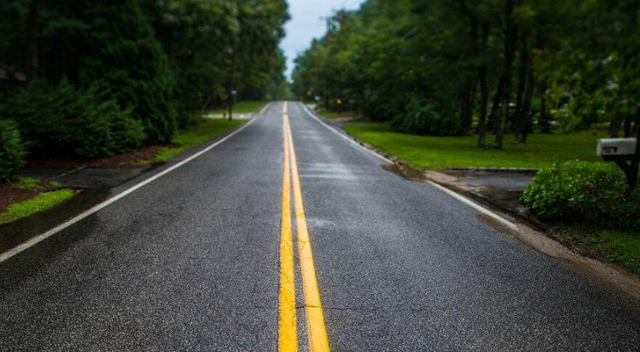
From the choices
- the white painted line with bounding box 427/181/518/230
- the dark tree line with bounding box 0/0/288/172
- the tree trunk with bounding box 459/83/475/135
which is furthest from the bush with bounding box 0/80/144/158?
the tree trunk with bounding box 459/83/475/135

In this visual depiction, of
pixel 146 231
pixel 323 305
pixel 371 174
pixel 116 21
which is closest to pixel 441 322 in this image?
pixel 323 305

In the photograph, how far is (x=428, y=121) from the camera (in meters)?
27.0

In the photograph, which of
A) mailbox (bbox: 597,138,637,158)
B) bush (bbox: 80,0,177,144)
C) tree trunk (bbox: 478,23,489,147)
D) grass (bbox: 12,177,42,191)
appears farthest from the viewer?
tree trunk (bbox: 478,23,489,147)

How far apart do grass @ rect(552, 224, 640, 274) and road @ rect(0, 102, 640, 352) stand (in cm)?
69

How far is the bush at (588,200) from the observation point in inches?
232

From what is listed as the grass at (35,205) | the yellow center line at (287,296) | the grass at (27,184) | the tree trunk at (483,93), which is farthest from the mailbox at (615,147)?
the tree trunk at (483,93)

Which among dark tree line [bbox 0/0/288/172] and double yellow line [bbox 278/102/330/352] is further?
dark tree line [bbox 0/0/288/172]

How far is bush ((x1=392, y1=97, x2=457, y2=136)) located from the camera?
26.9 meters

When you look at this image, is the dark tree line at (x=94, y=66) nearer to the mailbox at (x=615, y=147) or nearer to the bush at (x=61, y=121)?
the bush at (x=61, y=121)

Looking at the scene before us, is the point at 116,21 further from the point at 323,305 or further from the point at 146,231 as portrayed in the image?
the point at 323,305

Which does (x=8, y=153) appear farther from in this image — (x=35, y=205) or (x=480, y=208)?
(x=480, y=208)

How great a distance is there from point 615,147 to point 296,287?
18.1 feet

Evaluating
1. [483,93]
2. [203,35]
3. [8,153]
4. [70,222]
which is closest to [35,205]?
[70,222]

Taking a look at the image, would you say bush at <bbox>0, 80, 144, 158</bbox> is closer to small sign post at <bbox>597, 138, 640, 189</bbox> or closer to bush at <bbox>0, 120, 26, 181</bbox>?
bush at <bbox>0, 120, 26, 181</bbox>
